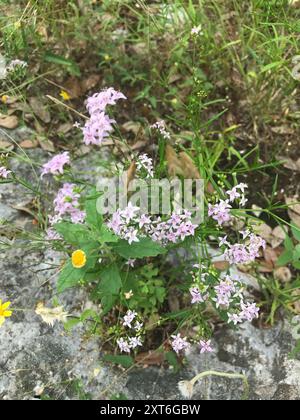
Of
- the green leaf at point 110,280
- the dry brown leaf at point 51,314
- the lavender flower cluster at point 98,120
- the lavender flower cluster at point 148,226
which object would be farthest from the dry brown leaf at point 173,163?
the dry brown leaf at point 51,314

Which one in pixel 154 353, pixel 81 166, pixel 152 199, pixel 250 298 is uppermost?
pixel 152 199

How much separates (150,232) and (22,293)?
28.9 inches

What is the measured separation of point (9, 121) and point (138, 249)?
1.34 m

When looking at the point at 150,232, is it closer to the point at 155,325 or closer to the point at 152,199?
the point at 152,199

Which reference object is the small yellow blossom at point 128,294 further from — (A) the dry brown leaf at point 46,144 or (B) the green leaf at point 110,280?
(A) the dry brown leaf at point 46,144

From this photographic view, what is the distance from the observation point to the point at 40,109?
98.5 inches

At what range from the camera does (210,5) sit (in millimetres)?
2525

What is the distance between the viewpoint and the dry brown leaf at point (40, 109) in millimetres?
2497

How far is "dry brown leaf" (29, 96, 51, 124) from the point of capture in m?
2.50

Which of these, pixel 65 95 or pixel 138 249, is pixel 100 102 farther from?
pixel 65 95

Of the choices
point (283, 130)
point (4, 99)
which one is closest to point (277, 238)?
point (283, 130)
